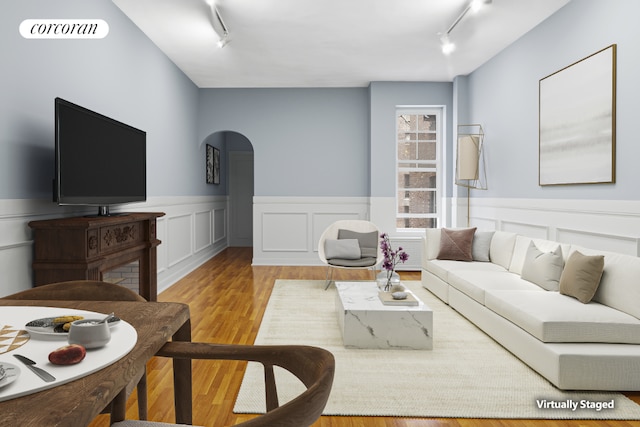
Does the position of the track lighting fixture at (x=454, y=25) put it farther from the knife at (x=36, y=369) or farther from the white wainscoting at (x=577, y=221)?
the knife at (x=36, y=369)

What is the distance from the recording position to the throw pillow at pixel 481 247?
4664 millimetres

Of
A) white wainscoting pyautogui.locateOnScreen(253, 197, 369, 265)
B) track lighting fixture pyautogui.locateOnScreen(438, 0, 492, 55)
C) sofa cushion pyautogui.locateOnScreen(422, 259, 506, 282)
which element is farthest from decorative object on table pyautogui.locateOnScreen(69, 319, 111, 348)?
white wainscoting pyautogui.locateOnScreen(253, 197, 369, 265)

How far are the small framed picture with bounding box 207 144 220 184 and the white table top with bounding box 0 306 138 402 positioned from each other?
6.28m

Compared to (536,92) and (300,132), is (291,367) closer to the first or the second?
(536,92)

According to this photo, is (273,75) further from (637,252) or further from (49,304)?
(49,304)

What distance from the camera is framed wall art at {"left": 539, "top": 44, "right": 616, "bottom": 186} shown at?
10.9 ft

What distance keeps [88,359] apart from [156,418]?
4.79ft

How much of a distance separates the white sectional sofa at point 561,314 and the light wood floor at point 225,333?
0.27 metres

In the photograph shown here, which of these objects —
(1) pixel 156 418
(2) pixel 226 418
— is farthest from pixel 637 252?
(1) pixel 156 418

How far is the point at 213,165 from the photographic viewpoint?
7.64 meters

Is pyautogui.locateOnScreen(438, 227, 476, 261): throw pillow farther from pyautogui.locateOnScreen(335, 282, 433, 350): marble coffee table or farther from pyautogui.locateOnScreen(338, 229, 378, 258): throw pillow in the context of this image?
pyautogui.locateOnScreen(335, 282, 433, 350): marble coffee table

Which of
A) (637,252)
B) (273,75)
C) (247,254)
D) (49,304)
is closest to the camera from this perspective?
(49,304)

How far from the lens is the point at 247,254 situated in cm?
795

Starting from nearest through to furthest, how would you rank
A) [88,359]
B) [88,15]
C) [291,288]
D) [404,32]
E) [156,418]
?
[88,359] → [156,418] → [88,15] → [404,32] → [291,288]
